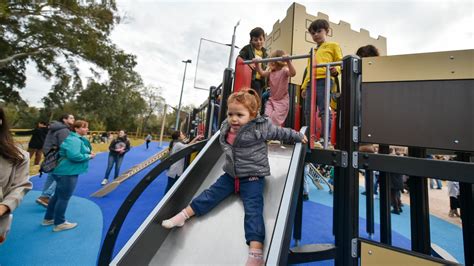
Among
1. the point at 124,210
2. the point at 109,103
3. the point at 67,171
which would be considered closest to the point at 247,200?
the point at 124,210

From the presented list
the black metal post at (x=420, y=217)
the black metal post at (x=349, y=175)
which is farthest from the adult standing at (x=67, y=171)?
the black metal post at (x=420, y=217)

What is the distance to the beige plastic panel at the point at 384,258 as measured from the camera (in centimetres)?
152

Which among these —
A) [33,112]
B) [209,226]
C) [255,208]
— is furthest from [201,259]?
[33,112]

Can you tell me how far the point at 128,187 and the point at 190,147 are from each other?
17.7ft

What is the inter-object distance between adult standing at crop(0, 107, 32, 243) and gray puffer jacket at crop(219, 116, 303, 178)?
1.61 meters

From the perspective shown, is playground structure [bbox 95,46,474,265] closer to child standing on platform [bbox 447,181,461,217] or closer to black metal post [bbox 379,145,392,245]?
black metal post [bbox 379,145,392,245]

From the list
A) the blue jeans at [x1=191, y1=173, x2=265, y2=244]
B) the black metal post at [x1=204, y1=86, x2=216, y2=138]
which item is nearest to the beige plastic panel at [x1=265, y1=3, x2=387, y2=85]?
A: the black metal post at [x1=204, y1=86, x2=216, y2=138]

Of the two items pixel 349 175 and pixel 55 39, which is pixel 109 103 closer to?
pixel 55 39

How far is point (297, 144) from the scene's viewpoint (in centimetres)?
199

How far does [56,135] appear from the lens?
13.0 ft

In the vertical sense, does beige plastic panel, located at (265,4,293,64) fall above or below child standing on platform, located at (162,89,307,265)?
above

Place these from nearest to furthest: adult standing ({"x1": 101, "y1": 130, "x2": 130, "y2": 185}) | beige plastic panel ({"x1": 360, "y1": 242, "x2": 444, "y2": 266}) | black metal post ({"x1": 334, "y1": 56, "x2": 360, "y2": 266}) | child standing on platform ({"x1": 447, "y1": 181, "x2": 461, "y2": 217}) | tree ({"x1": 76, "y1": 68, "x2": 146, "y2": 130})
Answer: beige plastic panel ({"x1": 360, "y1": 242, "x2": 444, "y2": 266})
black metal post ({"x1": 334, "y1": 56, "x2": 360, "y2": 266})
child standing on platform ({"x1": 447, "y1": 181, "x2": 461, "y2": 217})
adult standing ({"x1": 101, "y1": 130, "x2": 130, "y2": 185})
tree ({"x1": 76, "y1": 68, "x2": 146, "y2": 130})

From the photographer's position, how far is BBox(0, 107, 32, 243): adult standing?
1.65 m

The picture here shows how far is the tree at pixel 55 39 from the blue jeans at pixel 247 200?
18209mm
